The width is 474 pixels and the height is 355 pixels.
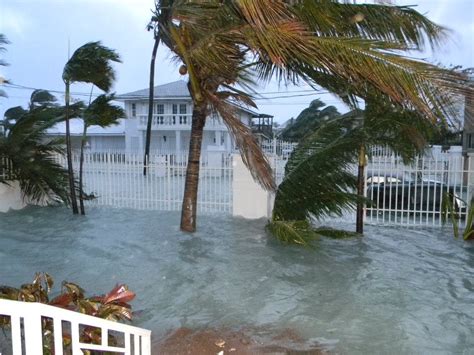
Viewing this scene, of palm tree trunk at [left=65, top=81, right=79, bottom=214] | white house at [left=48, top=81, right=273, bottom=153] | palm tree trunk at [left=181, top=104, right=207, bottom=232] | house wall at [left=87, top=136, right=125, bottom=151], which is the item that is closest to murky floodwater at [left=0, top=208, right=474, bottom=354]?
palm tree trunk at [left=181, top=104, right=207, bottom=232]

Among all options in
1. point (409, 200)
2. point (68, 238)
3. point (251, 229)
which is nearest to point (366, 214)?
point (409, 200)

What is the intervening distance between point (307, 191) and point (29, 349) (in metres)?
5.75

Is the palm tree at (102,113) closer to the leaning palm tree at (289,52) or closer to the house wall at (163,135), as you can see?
the leaning palm tree at (289,52)

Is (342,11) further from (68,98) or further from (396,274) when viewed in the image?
(68,98)

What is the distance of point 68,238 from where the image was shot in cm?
775

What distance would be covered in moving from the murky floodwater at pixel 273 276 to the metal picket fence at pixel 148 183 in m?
1.35

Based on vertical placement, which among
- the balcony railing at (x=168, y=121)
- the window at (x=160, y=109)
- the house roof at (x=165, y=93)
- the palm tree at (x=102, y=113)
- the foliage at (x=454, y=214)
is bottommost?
the foliage at (x=454, y=214)

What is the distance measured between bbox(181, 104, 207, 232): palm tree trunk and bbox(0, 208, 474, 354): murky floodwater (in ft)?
1.03

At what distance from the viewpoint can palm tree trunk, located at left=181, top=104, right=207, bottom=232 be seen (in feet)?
23.9

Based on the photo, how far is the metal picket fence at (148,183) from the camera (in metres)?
10.2

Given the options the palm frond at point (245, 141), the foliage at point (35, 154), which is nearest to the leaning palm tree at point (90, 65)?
the foliage at point (35, 154)

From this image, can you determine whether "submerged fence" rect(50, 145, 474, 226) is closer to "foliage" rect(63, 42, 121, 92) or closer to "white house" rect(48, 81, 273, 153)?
"foliage" rect(63, 42, 121, 92)

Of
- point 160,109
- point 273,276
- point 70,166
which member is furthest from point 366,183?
point 160,109

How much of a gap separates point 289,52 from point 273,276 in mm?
2928
